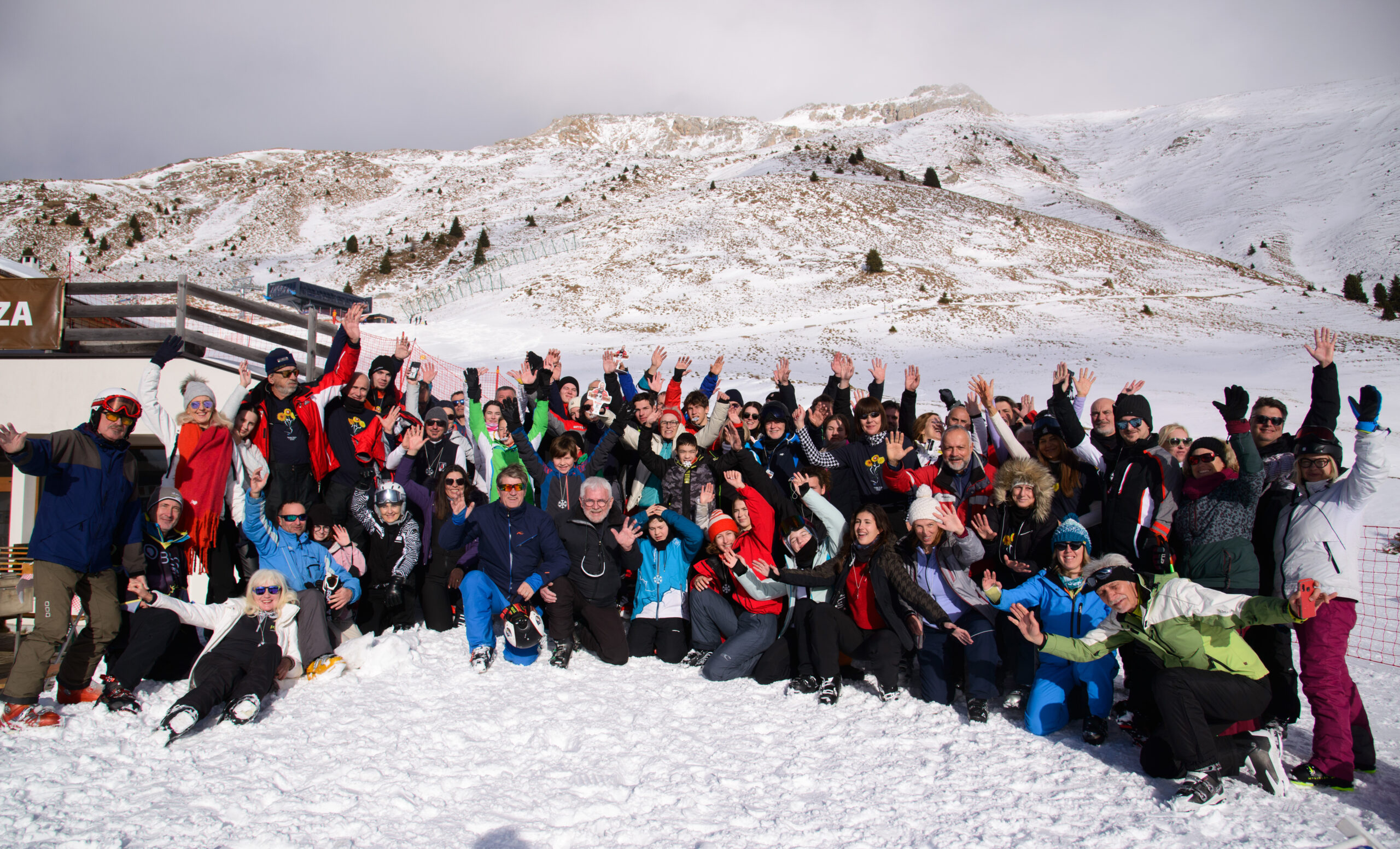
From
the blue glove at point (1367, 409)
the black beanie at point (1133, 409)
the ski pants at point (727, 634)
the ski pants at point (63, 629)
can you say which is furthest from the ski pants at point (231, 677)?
the blue glove at point (1367, 409)

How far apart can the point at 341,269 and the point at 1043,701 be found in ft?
178

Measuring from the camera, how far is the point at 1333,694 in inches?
135

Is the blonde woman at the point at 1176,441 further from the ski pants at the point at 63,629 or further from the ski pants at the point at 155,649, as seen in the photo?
the ski pants at the point at 63,629

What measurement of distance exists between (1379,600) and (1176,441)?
340cm

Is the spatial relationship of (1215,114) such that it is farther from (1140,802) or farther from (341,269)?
(1140,802)

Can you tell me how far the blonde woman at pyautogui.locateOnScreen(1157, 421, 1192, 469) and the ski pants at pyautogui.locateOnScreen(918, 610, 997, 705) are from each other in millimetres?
1754

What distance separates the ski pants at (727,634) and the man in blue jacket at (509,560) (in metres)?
1.08

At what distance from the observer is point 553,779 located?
355 centimetres

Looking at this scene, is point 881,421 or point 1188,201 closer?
point 881,421

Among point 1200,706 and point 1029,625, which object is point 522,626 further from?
point 1200,706

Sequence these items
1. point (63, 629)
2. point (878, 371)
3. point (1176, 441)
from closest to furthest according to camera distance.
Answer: point (63, 629) → point (1176, 441) → point (878, 371)

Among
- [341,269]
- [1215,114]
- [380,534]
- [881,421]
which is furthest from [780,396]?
[1215,114]

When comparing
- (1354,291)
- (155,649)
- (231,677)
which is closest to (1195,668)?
(231,677)

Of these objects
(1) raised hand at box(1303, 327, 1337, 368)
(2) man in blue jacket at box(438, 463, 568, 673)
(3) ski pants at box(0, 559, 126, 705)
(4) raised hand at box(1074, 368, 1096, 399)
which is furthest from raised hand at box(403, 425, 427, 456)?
(1) raised hand at box(1303, 327, 1337, 368)
